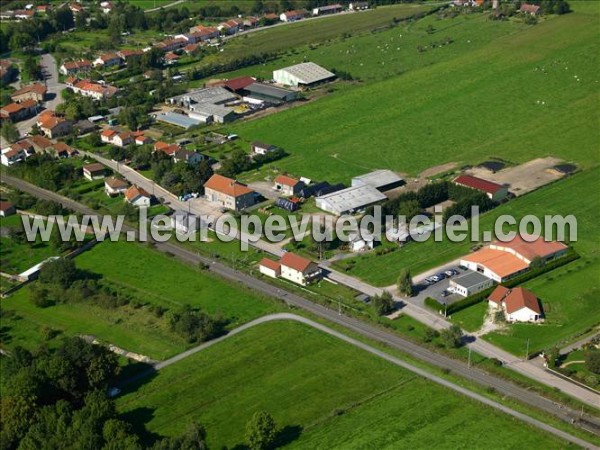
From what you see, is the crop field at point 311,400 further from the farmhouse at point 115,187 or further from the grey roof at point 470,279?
the farmhouse at point 115,187

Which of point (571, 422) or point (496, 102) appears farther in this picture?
point (496, 102)

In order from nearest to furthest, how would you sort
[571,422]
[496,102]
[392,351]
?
[571,422] < [392,351] < [496,102]

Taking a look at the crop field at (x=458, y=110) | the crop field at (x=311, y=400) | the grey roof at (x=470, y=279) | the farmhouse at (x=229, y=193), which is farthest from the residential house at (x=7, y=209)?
the grey roof at (x=470, y=279)

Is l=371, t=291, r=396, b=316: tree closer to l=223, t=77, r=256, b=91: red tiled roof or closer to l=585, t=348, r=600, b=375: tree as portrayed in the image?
l=585, t=348, r=600, b=375: tree

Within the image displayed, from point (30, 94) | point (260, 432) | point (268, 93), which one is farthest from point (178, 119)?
point (260, 432)

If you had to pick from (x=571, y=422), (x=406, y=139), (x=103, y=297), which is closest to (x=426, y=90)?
(x=406, y=139)

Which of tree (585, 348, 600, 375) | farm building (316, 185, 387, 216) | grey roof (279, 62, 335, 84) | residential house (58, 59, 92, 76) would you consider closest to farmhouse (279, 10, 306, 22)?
grey roof (279, 62, 335, 84)

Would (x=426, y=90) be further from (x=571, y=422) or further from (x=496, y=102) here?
(x=571, y=422)
